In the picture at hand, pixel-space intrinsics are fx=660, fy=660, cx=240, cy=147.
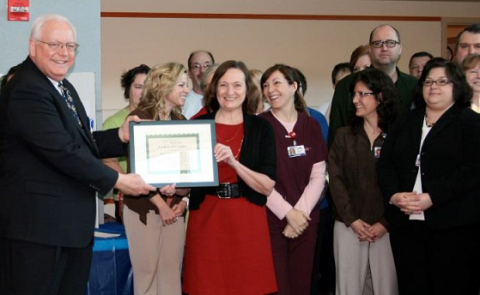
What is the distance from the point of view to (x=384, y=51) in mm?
4676

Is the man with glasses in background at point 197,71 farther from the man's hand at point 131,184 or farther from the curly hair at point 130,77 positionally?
the man's hand at point 131,184

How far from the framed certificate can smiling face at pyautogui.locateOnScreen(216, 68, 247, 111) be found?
246mm

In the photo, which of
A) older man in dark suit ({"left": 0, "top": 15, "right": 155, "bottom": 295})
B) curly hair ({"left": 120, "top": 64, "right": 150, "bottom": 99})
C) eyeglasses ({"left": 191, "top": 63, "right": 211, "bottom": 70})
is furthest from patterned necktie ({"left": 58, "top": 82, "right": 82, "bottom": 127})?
eyeglasses ({"left": 191, "top": 63, "right": 211, "bottom": 70})

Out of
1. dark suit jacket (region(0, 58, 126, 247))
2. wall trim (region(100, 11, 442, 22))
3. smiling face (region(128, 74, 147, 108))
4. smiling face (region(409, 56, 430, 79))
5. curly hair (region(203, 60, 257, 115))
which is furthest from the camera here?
wall trim (region(100, 11, 442, 22))

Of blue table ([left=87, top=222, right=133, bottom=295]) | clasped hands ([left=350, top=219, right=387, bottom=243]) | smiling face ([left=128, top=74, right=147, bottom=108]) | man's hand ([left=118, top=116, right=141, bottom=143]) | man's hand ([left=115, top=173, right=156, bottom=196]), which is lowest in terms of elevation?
blue table ([left=87, top=222, right=133, bottom=295])

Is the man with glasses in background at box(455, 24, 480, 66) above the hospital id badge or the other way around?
above

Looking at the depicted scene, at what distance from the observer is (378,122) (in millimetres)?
4160

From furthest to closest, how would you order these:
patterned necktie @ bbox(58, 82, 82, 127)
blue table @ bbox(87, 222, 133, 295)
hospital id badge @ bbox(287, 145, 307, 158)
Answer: blue table @ bbox(87, 222, 133, 295) < hospital id badge @ bbox(287, 145, 307, 158) < patterned necktie @ bbox(58, 82, 82, 127)

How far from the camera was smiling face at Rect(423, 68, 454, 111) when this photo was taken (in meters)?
3.73

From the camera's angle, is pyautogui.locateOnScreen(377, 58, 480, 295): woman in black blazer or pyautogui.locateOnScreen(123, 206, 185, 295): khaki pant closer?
pyautogui.locateOnScreen(377, 58, 480, 295): woman in black blazer

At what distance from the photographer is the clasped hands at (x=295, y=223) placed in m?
3.98

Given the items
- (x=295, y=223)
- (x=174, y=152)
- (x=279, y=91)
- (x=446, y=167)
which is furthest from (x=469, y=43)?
(x=174, y=152)

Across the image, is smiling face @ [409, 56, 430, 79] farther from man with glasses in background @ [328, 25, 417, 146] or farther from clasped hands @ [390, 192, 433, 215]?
clasped hands @ [390, 192, 433, 215]

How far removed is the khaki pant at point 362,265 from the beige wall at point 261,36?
4.31m
